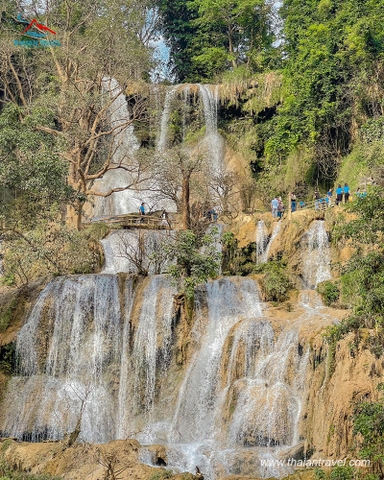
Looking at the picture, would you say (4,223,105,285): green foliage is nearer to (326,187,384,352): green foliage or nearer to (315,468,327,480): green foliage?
(326,187,384,352): green foliage

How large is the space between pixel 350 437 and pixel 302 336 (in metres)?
4.13

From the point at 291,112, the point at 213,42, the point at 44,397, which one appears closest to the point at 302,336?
the point at 44,397

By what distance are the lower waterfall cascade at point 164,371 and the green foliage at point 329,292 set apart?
0.92 ft

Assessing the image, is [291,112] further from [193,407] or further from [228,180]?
[193,407]

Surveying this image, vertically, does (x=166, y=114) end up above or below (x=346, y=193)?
above

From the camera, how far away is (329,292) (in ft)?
66.6

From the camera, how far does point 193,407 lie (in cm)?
1827

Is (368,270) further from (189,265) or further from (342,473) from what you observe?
(189,265)

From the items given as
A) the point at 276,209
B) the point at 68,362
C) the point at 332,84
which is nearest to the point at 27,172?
the point at 68,362

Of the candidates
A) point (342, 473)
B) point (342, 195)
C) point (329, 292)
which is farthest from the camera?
point (342, 195)

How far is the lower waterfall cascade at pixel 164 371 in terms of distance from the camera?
643 inches

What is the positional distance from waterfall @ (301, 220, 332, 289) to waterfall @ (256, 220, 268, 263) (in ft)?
5.09

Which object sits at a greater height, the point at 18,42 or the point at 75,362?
the point at 18,42

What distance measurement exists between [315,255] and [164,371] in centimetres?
724
